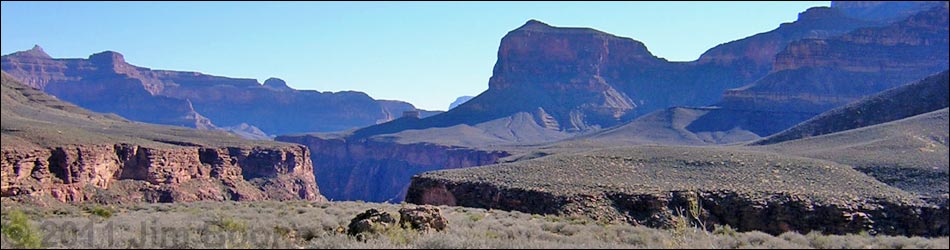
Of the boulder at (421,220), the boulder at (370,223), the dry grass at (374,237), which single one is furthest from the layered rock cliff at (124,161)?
the boulder at (421,220)

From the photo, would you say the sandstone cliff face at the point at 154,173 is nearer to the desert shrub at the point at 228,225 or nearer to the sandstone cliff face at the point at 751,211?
the sandstone cliff face at the point at 751,211

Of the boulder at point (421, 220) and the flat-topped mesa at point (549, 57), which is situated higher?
the flat-topped mesa at point (549, 57)

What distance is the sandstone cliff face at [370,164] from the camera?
10138cm

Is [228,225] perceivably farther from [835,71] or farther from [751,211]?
[835,71]

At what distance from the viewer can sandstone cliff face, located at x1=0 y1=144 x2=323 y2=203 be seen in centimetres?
4312

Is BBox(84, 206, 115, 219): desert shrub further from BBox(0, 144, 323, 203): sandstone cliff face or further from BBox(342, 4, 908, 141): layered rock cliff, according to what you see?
BBox(342, 4, 908, 141): layered rock cliff

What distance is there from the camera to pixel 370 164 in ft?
371

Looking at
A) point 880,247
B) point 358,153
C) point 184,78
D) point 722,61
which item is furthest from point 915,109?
point 184,78

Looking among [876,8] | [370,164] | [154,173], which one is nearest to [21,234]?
[154,173]

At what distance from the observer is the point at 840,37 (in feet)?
363

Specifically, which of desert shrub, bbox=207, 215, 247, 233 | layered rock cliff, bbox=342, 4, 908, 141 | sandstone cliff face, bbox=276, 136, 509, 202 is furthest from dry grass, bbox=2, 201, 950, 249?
layered rock cliff, bbox=342, 4, 908, 141

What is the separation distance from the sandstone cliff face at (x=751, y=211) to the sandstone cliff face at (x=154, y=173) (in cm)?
2574

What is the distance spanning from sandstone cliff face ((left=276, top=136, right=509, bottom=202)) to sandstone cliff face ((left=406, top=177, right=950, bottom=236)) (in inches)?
2395

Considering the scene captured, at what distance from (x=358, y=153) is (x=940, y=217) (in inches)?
3618
